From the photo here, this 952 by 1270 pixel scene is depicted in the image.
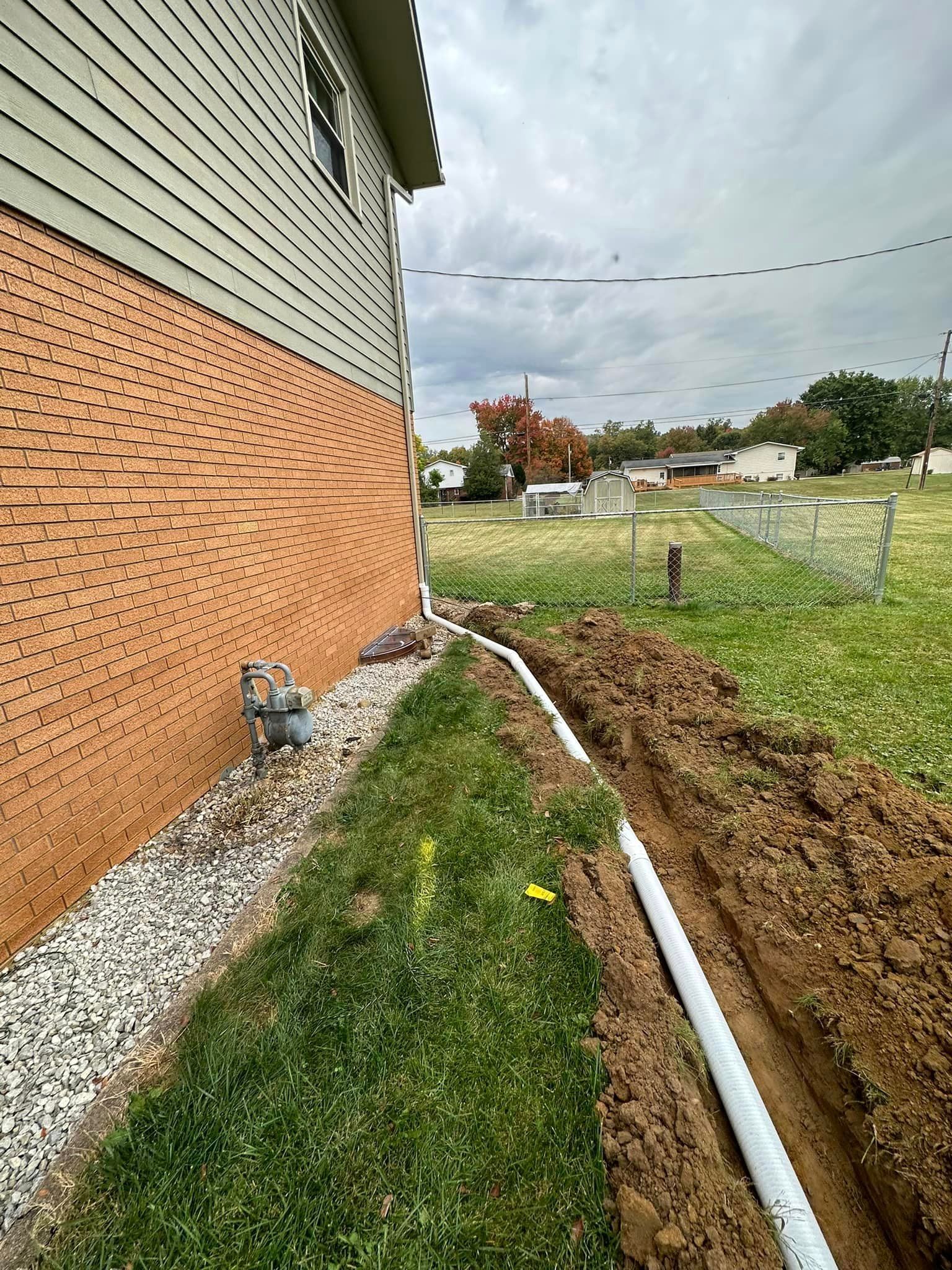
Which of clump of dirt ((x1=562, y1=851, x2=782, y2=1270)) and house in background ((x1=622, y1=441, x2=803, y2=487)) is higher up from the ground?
house in background ((x1=622, y1=441, x2=803, y2=487))

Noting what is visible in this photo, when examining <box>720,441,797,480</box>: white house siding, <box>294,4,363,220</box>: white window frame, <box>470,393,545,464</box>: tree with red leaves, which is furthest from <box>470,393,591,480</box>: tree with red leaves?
<box>294,4,363,220</box>: white window frame

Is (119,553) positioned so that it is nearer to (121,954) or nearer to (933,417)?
(121,954)

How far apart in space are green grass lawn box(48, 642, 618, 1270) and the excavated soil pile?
0.21 feet

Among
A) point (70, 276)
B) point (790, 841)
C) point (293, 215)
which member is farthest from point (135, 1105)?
point (293, 215)

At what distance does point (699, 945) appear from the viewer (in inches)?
85.5

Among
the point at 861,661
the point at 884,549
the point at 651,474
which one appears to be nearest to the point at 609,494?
the point at 884,549

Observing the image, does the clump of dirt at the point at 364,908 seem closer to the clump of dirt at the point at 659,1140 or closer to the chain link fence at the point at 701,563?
the clump of dirt at the point at 659,1140

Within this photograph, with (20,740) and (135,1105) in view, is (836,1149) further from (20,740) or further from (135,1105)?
(20,740)

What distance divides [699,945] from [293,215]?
5.59 meters

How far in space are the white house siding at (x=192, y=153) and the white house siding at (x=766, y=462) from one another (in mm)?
63206

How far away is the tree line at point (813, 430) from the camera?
55969 mm

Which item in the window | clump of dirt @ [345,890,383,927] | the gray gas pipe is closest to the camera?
clump of dirt @ [345,890,383,927]

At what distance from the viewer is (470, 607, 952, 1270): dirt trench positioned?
142 centimetres

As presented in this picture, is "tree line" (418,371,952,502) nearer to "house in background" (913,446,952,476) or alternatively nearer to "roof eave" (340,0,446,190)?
"house in background" (913,446,952,476)
